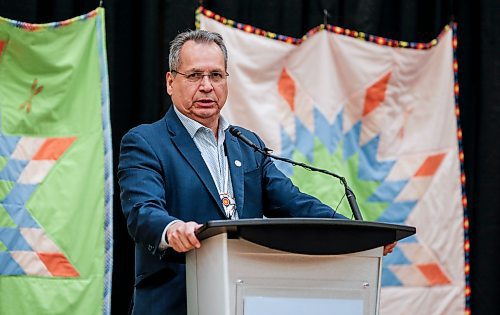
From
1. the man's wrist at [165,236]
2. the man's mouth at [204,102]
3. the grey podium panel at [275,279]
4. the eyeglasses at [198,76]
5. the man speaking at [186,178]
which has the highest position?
the eyeglasses at [198,76]

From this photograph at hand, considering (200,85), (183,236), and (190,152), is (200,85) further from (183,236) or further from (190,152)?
(183,236)

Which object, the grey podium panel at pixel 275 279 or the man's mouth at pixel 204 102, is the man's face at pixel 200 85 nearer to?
the man's mouth at pixel 204 102

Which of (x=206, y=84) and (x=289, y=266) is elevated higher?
(x=206, y=84)

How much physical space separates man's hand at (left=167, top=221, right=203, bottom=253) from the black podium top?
0.06 ft


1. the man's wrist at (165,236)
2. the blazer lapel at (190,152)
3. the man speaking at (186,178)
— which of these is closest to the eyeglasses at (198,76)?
the man speaking at (186,178)

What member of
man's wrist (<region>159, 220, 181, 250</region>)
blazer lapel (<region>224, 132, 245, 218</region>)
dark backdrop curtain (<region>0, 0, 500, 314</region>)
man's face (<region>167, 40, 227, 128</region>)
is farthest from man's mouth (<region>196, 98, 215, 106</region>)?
dark backdrop curtain (<region>0, 0, 500, 314</region>)

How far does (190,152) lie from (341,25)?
233 cm

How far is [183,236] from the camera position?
1772mm

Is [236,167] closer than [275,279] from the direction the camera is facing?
No

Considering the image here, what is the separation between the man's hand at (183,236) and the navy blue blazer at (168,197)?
0.05 meters

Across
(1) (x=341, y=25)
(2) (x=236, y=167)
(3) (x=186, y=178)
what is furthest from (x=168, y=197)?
(1) (x=341, y=25)

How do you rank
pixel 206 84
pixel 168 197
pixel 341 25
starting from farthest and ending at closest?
pixel 341 25
pixel 206 84
pixel 168 197

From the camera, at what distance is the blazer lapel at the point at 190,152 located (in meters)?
2.11

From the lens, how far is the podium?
1724 millimetres
